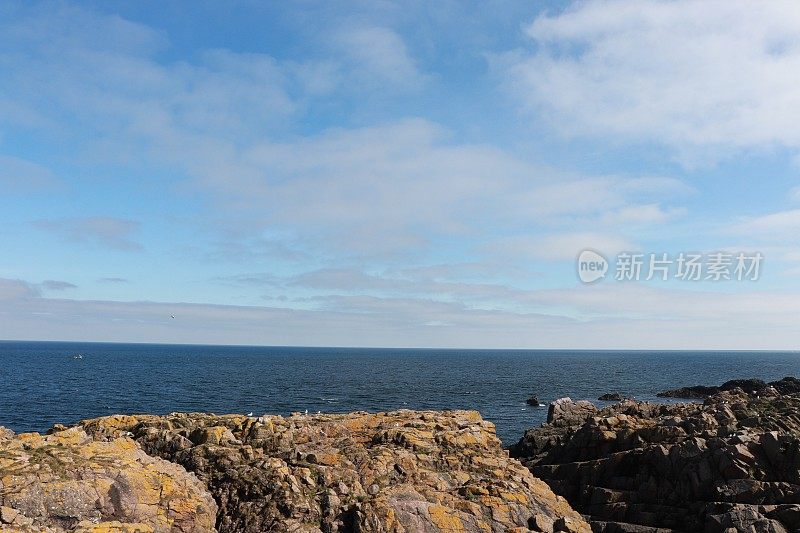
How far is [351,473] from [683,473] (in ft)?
78.9

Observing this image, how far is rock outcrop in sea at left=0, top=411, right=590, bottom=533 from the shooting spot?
1994 centimetres

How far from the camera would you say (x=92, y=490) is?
20078 mm

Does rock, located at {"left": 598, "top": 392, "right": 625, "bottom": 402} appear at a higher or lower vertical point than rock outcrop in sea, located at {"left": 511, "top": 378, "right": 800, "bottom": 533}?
lower

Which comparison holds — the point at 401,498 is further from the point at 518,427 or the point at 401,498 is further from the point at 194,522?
the point at 518,427

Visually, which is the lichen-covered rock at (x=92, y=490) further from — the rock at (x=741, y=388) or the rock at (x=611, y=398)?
the rock at (x=741, y=388)

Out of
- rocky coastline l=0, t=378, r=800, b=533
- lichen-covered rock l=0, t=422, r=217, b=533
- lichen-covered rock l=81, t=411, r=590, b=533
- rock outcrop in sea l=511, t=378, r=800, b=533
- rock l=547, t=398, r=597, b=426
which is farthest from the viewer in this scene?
rock l=547, t=398, r=597, b=426

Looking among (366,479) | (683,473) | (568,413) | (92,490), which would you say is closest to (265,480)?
(366,479)

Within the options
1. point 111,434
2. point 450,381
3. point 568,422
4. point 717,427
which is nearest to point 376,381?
point 450,381

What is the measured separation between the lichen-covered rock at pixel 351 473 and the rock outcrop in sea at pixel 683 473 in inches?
399

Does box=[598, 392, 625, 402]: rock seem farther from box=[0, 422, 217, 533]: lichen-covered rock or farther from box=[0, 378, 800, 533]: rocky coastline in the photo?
box=[0, 422, 217, 533]: lichen-covered rock

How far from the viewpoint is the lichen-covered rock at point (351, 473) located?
75.3ft

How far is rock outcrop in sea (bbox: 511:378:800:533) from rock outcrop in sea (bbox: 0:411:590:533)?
10.5m

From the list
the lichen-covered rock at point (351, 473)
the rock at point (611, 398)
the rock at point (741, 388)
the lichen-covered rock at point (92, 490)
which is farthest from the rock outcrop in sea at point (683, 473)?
the rock at point (741, 388)

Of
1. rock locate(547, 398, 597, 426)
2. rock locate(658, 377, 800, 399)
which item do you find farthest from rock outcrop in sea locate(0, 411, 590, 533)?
rock locate(658, 377, 800, 399)
